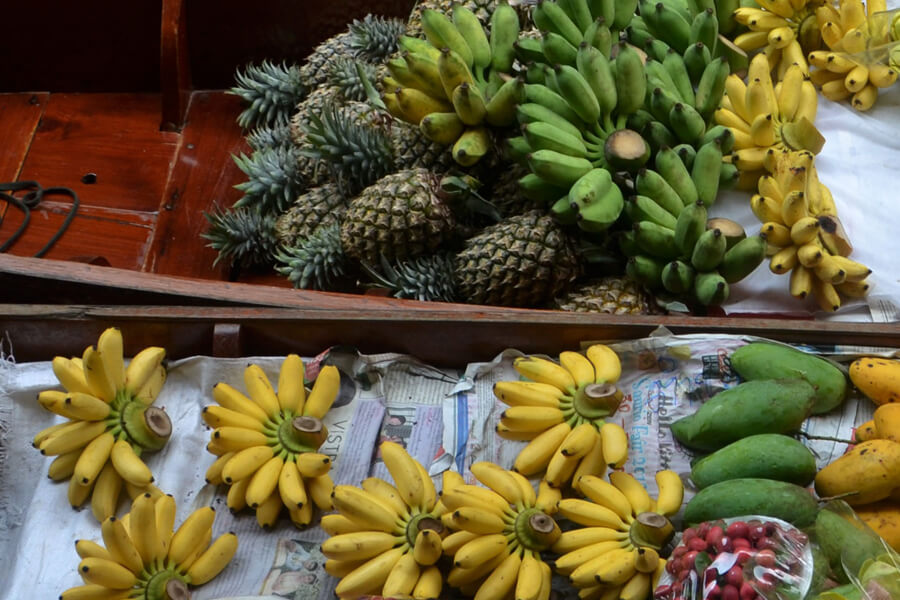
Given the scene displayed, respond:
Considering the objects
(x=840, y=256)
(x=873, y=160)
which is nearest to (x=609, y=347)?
(x=840, y=256)

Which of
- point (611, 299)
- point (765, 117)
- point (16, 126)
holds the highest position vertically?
point (765, 117)

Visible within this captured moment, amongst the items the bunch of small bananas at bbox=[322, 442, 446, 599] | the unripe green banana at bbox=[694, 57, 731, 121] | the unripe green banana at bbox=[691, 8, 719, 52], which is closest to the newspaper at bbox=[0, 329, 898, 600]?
the bunch of small bananas at bbox=[322, 442, 446, 599]

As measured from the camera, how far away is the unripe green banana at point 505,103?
2.16m

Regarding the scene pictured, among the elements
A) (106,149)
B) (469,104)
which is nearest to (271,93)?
(106,149)

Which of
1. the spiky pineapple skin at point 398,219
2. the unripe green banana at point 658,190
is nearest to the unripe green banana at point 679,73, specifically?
the unripe green banana at point 658,190

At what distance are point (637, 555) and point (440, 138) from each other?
4.32ft

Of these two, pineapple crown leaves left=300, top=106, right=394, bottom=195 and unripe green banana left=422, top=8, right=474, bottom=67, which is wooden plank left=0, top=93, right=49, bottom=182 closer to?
pineapple crown leaves left=300, top=106, right=394, bottom=195

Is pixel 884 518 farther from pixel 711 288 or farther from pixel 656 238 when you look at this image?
pixel 656 238

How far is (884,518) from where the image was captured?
4.55 ft

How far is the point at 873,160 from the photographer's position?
233 centimetres

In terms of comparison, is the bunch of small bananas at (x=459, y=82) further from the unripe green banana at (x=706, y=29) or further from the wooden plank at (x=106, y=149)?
the wooden plank at (x=106, y=149)

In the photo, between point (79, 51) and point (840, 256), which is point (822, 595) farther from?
point (79, 51)

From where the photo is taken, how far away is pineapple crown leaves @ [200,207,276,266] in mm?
2650

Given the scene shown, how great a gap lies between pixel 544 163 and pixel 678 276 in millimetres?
437
